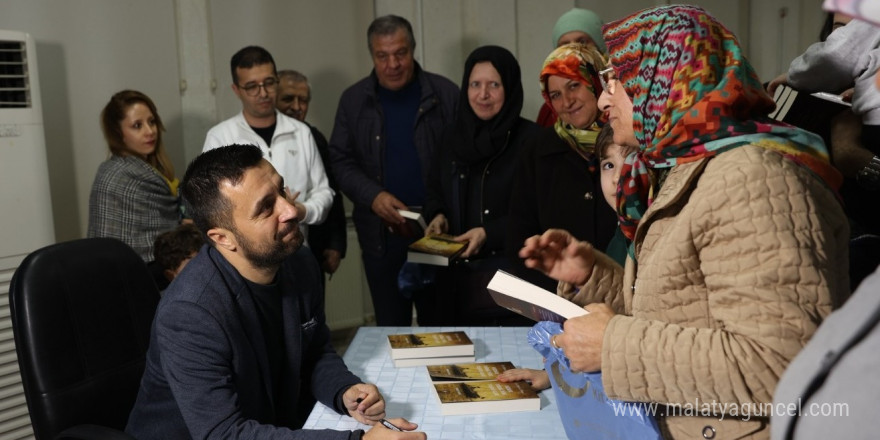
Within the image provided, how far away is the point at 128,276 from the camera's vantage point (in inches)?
81.8

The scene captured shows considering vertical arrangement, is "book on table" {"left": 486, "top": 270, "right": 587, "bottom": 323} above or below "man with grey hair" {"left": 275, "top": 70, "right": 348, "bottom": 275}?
above

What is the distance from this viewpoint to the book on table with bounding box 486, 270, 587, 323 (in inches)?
55.6

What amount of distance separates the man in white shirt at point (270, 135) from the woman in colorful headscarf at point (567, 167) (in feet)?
3.85

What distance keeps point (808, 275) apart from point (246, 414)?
1359mm

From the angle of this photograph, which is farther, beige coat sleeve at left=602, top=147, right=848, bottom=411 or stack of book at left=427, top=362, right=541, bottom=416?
stack of book at left=427, top=362, right=541, bottom=416

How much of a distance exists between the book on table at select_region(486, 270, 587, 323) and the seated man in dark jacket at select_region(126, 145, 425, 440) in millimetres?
369

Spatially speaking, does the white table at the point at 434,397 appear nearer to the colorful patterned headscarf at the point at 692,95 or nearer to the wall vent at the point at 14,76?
the colorful patterned headscarf at the point at 692,95

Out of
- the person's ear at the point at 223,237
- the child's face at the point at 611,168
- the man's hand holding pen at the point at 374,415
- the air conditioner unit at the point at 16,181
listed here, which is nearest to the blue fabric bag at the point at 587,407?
the man's hand holding pen at the point at 374,415

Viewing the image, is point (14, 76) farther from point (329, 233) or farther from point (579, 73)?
point (579, 73)

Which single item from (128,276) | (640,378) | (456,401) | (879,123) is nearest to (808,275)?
(640,378)

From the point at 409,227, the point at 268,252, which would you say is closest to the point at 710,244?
the point at 268,252

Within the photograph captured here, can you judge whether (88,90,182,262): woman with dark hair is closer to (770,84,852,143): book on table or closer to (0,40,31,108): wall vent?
(0,40,31,108): wall vent

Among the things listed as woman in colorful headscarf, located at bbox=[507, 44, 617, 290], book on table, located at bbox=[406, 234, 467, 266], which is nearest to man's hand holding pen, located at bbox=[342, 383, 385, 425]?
book on table, located at bbox=[406, 234, 467, 266]

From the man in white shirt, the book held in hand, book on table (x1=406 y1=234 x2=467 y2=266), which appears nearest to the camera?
the book held in hand
